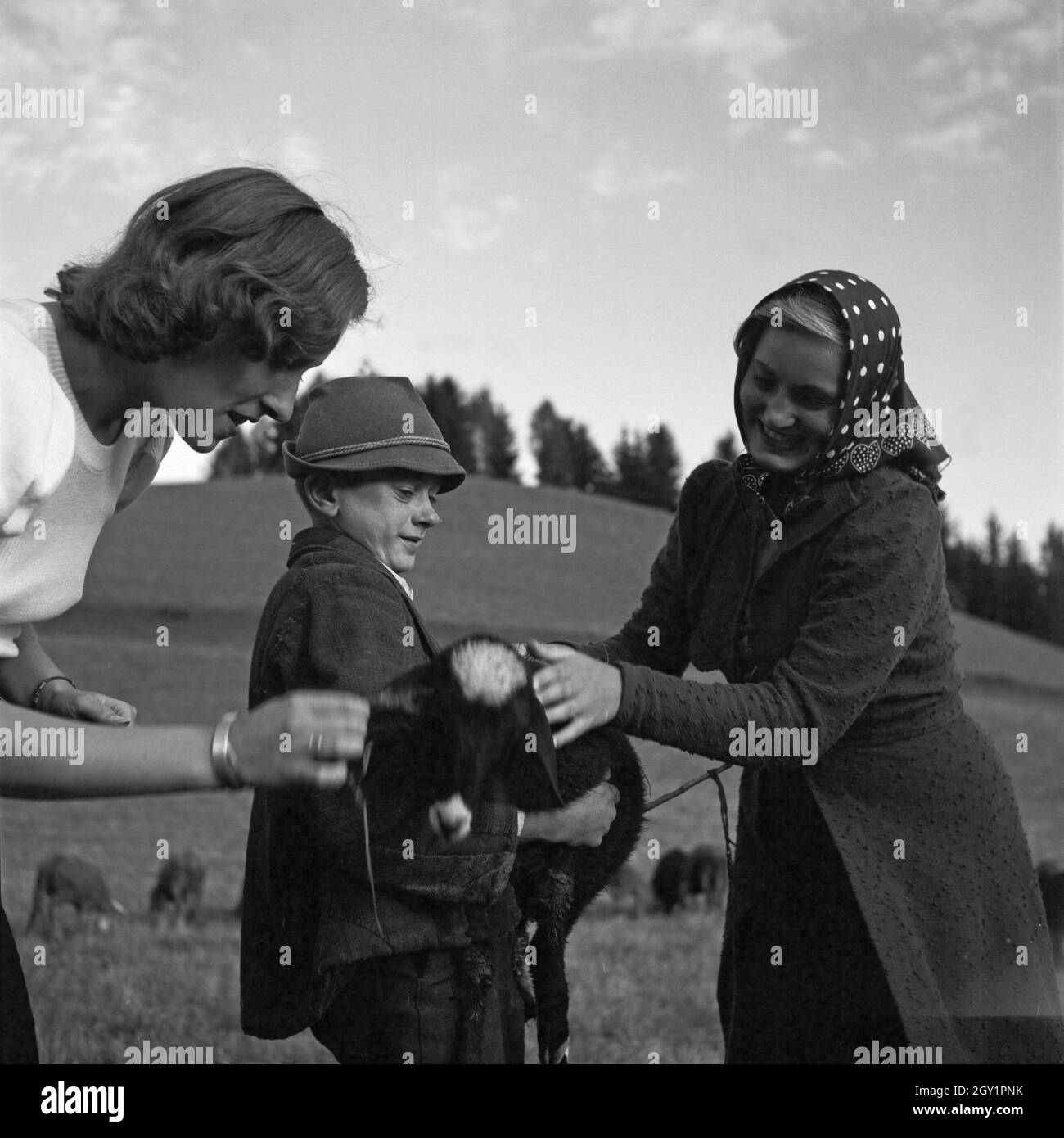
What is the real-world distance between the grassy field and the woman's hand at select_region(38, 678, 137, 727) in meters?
1.89

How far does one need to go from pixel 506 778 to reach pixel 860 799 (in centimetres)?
79

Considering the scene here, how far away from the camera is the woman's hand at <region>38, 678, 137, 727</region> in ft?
7.31

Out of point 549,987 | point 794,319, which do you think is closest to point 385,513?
point 794,319

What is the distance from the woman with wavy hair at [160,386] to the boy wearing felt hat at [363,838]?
0.22 m

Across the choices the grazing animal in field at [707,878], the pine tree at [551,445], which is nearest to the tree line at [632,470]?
the pine tree at [551,445]

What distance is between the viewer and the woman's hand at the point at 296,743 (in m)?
1.63

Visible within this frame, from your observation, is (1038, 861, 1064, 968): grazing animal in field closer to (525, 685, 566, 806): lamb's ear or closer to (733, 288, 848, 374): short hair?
(733, 288, 848, 374): short hair

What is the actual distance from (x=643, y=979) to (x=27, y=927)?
3.57 meters

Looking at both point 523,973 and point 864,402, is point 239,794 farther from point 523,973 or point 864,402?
point 864,402

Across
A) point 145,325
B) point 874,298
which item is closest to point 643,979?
point 874,298

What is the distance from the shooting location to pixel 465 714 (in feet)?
6.22

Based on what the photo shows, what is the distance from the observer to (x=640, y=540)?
9242 millimetres

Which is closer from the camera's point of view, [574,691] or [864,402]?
[574,691]

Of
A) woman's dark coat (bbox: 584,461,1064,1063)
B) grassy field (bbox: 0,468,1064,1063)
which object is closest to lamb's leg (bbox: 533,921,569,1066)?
woman's dark coat (bbox: 584,461,1064,1063)
